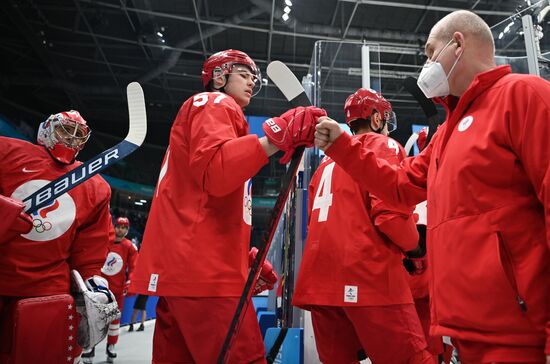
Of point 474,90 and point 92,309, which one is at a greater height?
point 474,90

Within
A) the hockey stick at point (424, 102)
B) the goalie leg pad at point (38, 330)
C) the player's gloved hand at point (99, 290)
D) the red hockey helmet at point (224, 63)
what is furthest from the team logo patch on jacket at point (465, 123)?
the goalie leg pad at point (38, 330)

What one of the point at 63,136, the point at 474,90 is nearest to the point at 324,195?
the point at 474,90

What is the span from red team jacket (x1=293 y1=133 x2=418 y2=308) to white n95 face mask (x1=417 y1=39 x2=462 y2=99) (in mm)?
489

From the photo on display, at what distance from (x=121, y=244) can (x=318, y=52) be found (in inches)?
172

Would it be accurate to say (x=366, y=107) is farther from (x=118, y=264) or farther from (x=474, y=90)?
(x=118, y=264)

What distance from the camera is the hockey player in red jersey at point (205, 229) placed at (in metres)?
1.46

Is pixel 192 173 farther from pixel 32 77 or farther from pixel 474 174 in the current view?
pixel 32 77

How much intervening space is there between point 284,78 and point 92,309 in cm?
164

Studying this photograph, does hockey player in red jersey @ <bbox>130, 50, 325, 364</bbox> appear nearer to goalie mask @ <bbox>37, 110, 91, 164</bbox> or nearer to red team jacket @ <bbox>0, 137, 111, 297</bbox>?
red team jacket @ <bbox>0, 137, 111, 297</bbox>

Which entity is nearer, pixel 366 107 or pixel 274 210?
pixel 274 210

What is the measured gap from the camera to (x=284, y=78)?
1.71 meters

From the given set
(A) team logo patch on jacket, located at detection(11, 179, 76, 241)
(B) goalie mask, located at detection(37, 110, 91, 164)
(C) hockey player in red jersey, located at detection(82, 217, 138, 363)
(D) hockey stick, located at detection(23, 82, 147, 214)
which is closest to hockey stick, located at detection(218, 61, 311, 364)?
(D) hockey stick, located at detection(23, 82, 147, 214)

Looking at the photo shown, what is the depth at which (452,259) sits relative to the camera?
3.73ft

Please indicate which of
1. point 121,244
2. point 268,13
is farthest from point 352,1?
point 121,244
